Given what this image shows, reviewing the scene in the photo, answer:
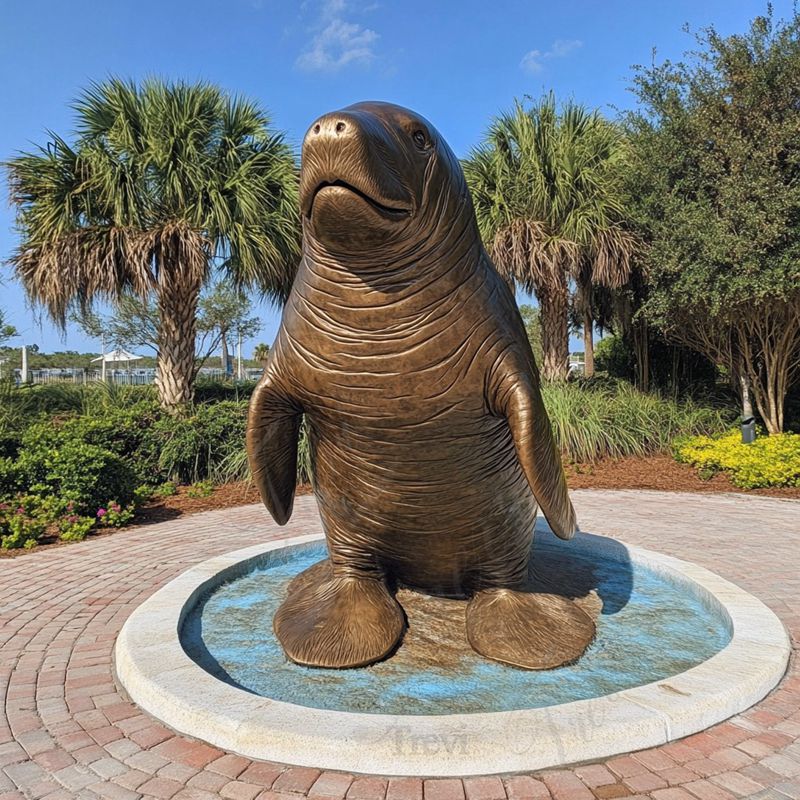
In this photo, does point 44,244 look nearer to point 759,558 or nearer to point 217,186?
point 217,186

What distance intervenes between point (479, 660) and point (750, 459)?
811cm

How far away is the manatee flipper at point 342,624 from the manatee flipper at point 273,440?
534mm

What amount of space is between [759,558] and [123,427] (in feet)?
28.4

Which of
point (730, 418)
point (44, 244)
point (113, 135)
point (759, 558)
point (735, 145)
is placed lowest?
point (759, 558)

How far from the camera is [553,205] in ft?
40.1

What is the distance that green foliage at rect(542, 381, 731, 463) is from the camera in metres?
11.1

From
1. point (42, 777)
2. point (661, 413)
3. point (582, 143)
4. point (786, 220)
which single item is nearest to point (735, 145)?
point (786, 220)

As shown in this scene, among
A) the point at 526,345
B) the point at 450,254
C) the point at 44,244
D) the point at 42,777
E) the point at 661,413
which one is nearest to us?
the point at 42,777

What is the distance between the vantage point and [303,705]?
107 inches

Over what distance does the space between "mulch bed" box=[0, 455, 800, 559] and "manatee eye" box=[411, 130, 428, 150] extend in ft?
20.1

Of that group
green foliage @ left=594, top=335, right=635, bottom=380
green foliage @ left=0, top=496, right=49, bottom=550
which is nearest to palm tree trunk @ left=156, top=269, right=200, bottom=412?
green foliage @ left=0, top=496, right=49, bottom=550

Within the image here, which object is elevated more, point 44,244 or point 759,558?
point 44,244

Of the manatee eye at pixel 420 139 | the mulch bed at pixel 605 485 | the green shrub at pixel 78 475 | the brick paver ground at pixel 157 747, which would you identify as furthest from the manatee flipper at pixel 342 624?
the green shrub at pixel 78 475

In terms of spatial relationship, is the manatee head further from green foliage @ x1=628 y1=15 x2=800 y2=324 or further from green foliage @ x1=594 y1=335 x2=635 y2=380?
green foliage @ x1=594 y1=335 x2=635 y2=380
